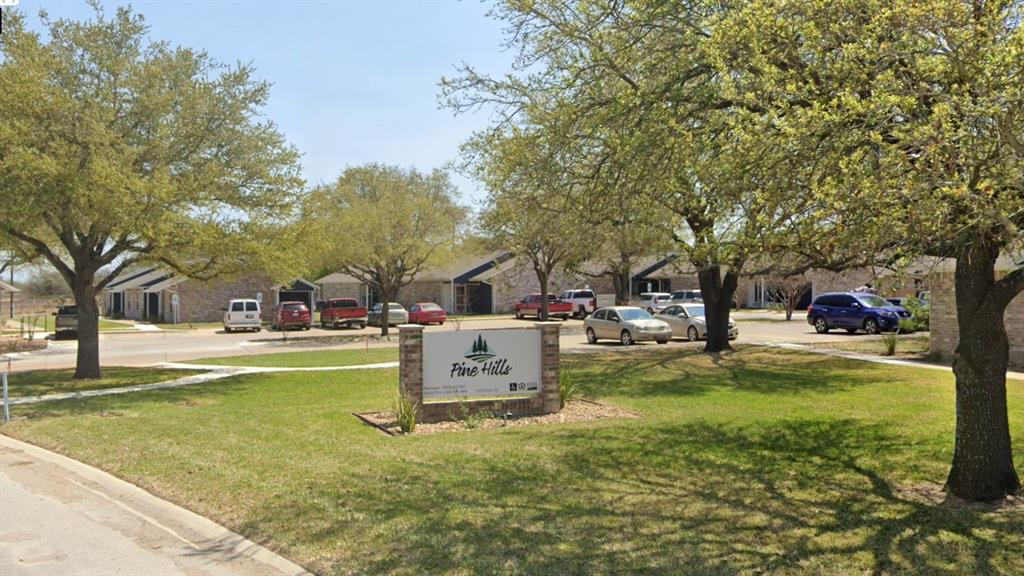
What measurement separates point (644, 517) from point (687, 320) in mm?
24827

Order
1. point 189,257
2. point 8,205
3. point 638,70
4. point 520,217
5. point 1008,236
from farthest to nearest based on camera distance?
point 189,257 < point 520,217 < point 8,205 < point 638,70 < point 1008,236

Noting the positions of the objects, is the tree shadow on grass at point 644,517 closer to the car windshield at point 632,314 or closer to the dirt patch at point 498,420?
the dirt patch at point 498,420

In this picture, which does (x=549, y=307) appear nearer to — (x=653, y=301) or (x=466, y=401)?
(x=653, y=301)

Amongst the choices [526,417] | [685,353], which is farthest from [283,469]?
[685,353]

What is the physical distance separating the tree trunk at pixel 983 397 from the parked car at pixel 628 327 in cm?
2188

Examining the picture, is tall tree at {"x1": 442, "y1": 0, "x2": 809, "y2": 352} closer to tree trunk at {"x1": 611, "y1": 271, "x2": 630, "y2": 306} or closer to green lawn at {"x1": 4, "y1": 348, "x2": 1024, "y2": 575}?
green lawn at {"x1": 4, "y1": 348, "x2": 1024, "y2": 575}

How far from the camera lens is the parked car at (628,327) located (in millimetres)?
29359

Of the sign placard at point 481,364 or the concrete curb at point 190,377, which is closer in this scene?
the sign placard at point 481,364

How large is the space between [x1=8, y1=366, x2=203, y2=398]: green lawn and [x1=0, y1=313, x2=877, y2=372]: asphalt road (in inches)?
98.2

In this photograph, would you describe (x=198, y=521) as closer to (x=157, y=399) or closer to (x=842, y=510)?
(x=842, y=510)

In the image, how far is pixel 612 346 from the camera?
28.8 meters

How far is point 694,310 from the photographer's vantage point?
31.7 metres

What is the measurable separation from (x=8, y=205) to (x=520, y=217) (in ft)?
32.9

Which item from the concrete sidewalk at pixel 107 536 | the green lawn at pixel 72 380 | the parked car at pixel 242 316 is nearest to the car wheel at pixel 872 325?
the green lawn at pixel 72 380
